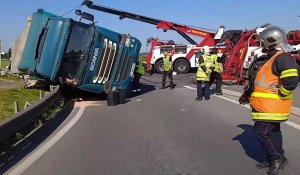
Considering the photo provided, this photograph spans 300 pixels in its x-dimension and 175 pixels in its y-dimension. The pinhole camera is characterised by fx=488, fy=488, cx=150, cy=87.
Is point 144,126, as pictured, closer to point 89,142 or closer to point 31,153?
point 89,142

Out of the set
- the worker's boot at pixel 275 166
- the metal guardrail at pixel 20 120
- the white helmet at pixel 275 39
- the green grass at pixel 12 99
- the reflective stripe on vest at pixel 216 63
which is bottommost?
the green grass at pixel 12 99

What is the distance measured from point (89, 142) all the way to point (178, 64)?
19.8 meters

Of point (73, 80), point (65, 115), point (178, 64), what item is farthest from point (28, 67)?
point (178, 64)

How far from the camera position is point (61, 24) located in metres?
13.6

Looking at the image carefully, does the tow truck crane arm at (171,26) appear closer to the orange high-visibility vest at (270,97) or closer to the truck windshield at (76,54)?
the truck windshield at (76,54)

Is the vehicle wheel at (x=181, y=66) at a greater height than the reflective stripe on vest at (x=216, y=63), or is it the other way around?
the reflective stripe on vest at (x=216, y=63)

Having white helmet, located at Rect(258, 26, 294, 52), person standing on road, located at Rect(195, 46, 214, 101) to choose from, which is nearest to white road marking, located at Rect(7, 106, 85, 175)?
white helmet, located at Rect(258, 26, 294, 52)

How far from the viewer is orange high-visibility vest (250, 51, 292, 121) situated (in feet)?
18.1

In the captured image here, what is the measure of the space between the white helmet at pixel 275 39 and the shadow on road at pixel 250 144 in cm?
159

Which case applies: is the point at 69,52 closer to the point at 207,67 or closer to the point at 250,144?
the point at 207,67

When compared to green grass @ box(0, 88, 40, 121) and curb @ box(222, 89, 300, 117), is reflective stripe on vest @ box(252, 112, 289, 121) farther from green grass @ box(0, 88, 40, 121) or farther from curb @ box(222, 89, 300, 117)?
green grass @ box(0, 88, 40, 121)

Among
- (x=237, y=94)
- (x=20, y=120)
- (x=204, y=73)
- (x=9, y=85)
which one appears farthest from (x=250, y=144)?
(x=9, y=85)

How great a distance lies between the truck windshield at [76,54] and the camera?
13.8 m

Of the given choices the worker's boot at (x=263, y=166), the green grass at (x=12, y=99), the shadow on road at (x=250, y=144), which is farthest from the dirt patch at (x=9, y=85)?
the worker's boot at (x=263, y=166)
